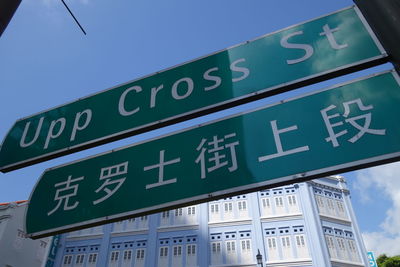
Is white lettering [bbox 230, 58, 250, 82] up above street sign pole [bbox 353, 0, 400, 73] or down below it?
Answer: above

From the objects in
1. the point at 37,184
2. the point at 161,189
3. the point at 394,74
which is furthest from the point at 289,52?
the point at 37,184

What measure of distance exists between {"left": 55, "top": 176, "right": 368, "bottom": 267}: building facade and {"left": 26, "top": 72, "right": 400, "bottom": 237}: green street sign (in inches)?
547

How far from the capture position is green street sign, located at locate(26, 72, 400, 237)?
5.37 feet

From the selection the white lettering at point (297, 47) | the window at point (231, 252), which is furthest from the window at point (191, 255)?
the white lettering at point (297, 47)

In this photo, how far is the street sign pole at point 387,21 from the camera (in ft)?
4.58

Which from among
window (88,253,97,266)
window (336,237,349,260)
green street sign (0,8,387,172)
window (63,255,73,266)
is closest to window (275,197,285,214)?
window (336,237,349,260)

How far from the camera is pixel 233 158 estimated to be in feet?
6.00

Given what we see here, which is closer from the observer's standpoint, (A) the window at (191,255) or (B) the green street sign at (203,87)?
(B) the green street sign at (203,87)

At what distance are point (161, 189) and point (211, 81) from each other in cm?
78

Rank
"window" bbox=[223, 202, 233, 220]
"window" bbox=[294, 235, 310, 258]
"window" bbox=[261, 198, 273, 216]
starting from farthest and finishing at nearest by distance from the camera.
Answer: "window" bbox=[223, 202, 233, 220] < "window" bbox=[261, 198, 273, 216] < "window" bbox=[294, 235, 310, 258]

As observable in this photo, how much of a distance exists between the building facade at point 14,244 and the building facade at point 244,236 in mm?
1664

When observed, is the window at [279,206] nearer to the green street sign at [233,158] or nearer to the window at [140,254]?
the window at [140,254]

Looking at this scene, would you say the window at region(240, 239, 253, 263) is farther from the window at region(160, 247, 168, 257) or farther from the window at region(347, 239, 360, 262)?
the window at region(347, 239, 360, 262)

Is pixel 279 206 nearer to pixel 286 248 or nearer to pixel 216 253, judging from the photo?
pixel 286 248
